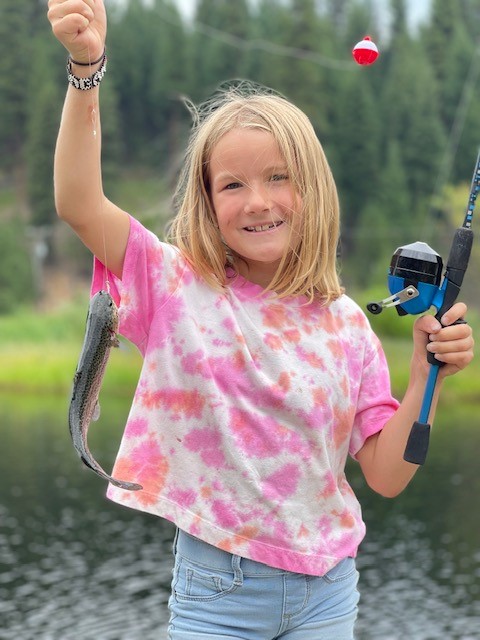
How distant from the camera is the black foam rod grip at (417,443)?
251cm

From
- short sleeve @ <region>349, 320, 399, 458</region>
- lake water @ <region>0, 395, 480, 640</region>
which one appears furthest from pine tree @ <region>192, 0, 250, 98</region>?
short sleeve @ <region>349, 320, 399, 458</region>

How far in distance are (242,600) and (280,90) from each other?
3894 centimetres

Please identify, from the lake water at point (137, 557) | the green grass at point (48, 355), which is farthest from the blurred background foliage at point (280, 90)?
the lake water at point (137, 557)

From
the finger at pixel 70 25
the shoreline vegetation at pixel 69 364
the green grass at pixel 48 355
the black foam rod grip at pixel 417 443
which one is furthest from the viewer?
the green grass at pixel 48 355

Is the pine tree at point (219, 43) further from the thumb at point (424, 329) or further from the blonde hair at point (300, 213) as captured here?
the thumb at point (424, 329)

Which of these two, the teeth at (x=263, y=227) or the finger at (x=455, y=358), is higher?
the teeth at (x=263, y=227)

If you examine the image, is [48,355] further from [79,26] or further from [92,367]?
[79,26]

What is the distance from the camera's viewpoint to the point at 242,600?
7.98 ft

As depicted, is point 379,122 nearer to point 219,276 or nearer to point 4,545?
point 4,545

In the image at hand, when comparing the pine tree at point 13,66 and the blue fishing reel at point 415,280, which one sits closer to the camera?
the blue fishing reel at point 415,280

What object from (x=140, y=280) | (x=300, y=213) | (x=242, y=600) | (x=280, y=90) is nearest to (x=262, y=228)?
(x=300, y=213)

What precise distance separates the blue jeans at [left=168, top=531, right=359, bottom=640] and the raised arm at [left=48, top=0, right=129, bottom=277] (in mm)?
721

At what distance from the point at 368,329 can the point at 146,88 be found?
1905 inches

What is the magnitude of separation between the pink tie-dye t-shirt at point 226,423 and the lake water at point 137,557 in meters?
7.82
